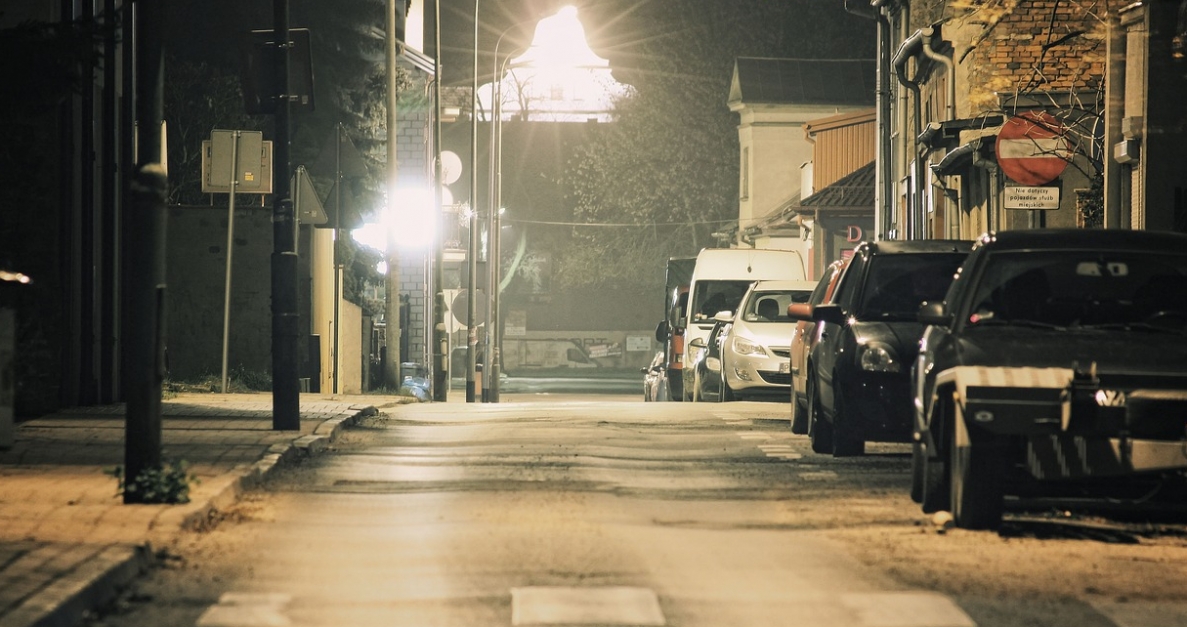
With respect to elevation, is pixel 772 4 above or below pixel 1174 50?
above

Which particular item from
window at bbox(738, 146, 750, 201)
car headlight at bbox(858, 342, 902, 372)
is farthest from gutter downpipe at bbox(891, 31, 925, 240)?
car headlight at bbox(858, 342, 902, 372)

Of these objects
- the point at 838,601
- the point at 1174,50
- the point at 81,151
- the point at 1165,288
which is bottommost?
the point at 838,601

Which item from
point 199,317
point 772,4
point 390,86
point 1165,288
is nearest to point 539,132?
point 772,4

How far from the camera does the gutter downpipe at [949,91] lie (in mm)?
33781

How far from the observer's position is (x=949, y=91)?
34.0 metres

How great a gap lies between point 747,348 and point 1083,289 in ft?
40.3

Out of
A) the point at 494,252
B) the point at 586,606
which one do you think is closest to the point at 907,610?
the point at 586,606

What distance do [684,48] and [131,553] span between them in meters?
64.6

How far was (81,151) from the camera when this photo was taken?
58.1 ft

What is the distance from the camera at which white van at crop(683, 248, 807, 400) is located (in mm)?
28641

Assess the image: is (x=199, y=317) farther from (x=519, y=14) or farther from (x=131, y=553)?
(x=519, y=14)

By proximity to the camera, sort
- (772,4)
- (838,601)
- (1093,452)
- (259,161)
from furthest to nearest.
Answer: (772,4) < (259,161) < (1093,452) < (838,601)

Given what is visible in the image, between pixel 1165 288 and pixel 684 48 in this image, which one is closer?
pixel 1165 288

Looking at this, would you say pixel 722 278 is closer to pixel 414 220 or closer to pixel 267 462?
pixel 267 462
